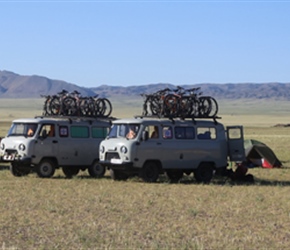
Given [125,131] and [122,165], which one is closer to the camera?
[122,165]

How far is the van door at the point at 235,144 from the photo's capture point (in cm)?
2458

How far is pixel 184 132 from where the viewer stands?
2386cm

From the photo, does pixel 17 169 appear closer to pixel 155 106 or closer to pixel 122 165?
pixel 122 165

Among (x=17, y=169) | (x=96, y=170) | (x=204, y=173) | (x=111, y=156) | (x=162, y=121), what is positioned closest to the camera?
(x=111, y=156)

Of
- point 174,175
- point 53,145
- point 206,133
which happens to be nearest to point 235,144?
point 206,133

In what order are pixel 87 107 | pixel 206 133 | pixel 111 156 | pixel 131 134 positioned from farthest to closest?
pixel 87 107 → pixel 206 133 → pixel 111 156 → pixel 131 134

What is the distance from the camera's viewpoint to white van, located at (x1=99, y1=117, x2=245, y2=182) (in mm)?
22859

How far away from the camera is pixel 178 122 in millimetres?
23812

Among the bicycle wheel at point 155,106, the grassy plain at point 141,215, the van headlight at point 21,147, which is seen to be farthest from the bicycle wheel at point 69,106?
the grassy plain at point 141,215

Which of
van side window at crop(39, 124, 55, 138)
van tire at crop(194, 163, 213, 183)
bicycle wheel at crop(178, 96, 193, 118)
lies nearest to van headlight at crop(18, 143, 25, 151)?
van side window at crop(39, 124, 55, 138)

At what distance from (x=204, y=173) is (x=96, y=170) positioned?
3.86 metres

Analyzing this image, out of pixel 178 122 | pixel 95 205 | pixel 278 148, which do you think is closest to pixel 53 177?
pixel 178 122

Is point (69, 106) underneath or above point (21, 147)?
above

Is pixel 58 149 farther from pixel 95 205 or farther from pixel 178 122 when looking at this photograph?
pixel 95 205
